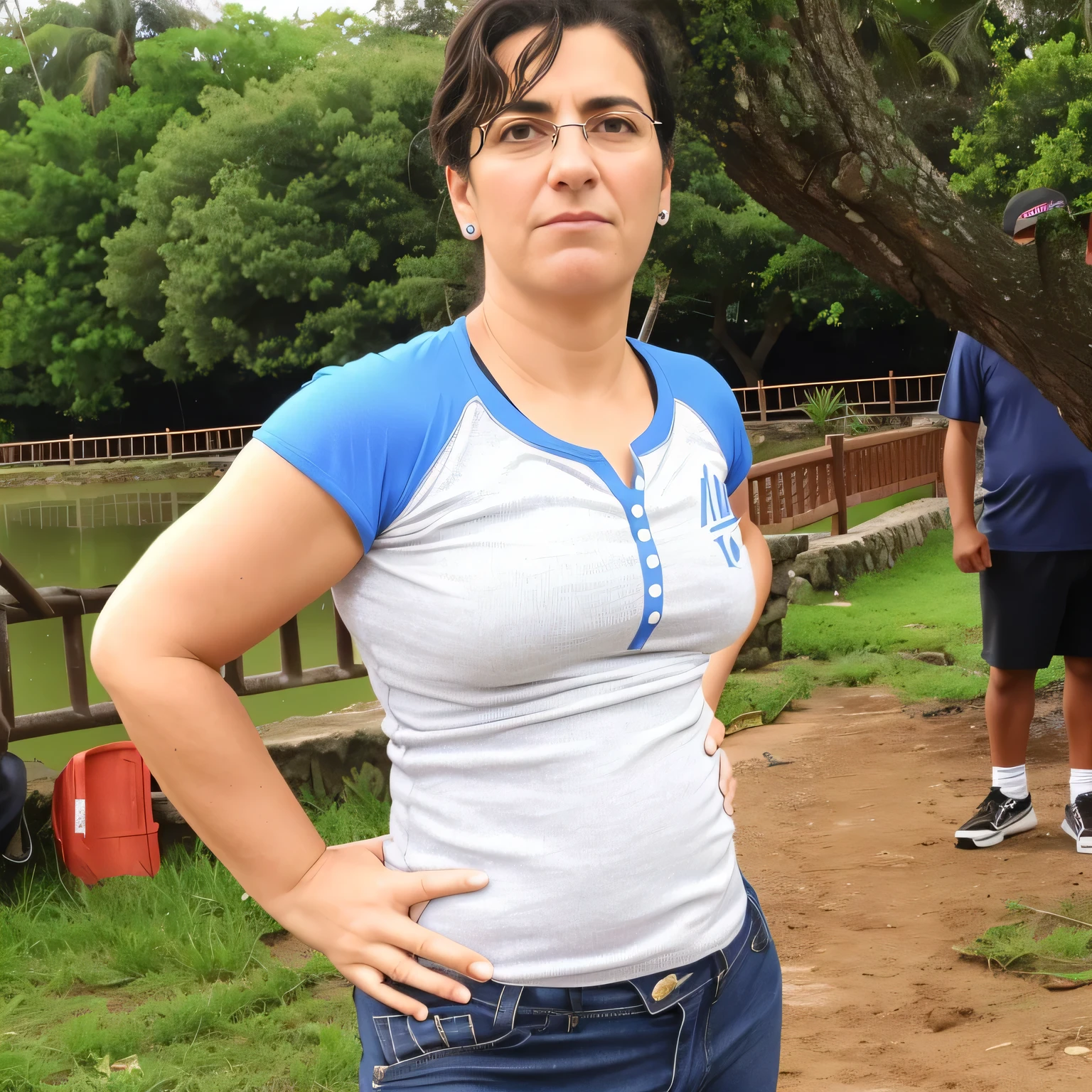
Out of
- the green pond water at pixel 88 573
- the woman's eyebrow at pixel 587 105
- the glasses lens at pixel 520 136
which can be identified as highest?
the woman's eyebrow at pixel 587 105

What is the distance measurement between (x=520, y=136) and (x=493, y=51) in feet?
0.28

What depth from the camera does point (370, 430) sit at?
0.95 meters

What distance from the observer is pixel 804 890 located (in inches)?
144

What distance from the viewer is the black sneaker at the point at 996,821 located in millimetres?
3717

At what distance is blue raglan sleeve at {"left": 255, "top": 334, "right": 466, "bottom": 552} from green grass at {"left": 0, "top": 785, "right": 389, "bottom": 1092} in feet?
6.71

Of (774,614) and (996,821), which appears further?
(774,614)

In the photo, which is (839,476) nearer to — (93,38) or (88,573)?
(88,573)

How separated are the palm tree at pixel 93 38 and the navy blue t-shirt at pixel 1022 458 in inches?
1525

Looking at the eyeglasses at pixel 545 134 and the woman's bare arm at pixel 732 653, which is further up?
the eyeglasses at pixel 545 134

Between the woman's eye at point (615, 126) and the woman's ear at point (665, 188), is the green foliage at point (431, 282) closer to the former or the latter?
the woman's ear at point (665, 188)

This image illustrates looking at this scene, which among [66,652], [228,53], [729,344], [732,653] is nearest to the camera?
[732,653]

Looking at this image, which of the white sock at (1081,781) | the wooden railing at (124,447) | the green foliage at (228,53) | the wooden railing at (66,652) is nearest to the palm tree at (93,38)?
the green foliage at (228,53)

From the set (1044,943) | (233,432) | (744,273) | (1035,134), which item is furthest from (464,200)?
(233,432)

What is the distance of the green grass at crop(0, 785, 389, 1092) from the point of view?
8.69 feet
